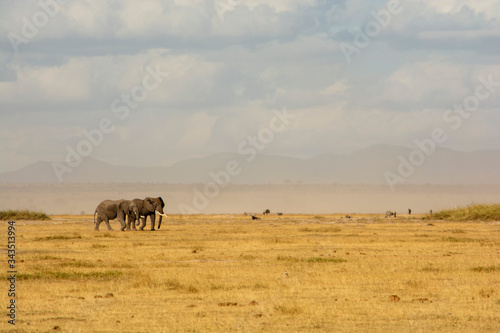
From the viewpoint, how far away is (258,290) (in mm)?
20906

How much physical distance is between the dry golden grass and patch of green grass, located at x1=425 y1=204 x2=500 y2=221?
41022 mm

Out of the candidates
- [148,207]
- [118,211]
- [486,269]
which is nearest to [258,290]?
[486,269]

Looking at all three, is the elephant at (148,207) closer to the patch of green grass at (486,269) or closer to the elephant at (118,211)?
the elephant at (118,211)

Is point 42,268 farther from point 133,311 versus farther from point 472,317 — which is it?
point 472,317

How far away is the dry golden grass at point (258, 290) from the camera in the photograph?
16094 millimetres

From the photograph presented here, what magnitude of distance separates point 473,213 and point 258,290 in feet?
197

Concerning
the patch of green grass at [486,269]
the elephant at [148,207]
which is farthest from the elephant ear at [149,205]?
the patch of green grass at [486,269]

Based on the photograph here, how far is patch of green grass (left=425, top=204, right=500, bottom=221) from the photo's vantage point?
74.4 meters

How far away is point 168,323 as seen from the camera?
1595cm

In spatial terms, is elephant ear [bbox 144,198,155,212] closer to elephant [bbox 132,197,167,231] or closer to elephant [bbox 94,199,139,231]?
elephant [bbox 132,197,167,231]

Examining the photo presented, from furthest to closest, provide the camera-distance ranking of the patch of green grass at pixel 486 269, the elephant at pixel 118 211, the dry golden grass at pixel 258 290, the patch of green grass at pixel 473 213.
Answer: the patch of green grass at pixel 473 213 < the elephant at pixel 118 211 < the patch of green grass at pixel 486 269 < the dry golden grass at pixel 258 290

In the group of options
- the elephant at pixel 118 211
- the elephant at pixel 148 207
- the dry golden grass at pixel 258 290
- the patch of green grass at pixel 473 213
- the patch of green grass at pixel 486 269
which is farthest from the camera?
the patch of green grass at pixel 473 213

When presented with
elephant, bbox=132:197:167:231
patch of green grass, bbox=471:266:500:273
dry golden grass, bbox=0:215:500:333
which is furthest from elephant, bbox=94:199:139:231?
patch of green grass, bbox=471:266:500:273

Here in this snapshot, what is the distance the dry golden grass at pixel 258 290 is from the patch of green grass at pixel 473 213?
4102 centimetres
